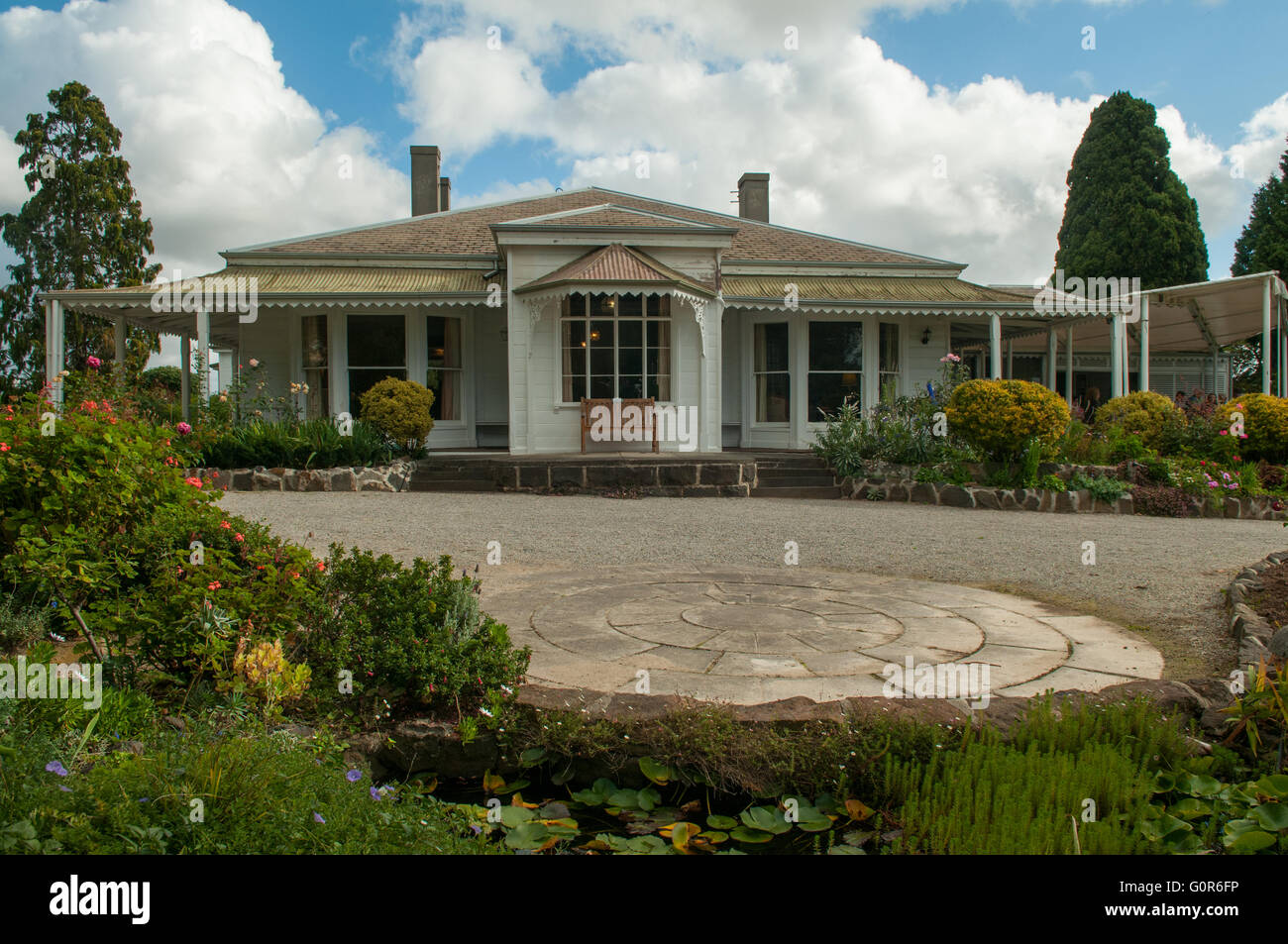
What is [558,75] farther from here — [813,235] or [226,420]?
[813,235]

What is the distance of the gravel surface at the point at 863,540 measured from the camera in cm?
558

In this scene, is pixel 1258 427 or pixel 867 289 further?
pixel 867 289

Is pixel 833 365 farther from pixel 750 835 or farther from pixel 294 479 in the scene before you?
pixel 750 835

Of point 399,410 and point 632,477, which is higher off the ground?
point 399,410

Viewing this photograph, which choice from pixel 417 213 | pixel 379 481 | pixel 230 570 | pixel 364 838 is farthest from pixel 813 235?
pixel 364 838

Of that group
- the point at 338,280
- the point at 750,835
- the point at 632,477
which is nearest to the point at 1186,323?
the point at 632,477

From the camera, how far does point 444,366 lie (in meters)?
14.9

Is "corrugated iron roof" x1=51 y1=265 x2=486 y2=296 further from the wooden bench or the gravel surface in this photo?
the gravel surface

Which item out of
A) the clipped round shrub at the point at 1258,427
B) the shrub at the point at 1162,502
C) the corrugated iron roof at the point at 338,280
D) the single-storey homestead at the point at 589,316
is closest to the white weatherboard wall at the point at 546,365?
the single-storey homestead at the point at 589,316

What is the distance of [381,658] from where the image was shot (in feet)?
10.9

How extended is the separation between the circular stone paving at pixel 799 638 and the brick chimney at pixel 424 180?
16216 mm

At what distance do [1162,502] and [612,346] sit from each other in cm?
782

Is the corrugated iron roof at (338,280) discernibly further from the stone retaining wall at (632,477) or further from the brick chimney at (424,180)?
the brick chimney at (424,180)

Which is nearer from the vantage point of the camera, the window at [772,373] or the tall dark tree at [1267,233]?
the window at [772,373]
